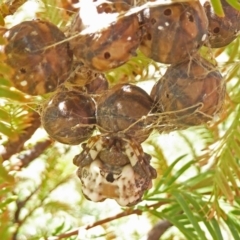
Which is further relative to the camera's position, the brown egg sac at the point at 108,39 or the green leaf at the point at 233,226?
the green leaf at the point at 233,226

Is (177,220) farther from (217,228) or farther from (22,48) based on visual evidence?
(22,48)

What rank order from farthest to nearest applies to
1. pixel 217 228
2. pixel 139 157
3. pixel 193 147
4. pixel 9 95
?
pixel 193 147 → pixel 217 228 → pixel 139 157 → pixel 9 95

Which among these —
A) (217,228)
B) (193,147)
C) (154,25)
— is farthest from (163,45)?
(193,147)

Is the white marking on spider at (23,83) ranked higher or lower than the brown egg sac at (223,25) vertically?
lower

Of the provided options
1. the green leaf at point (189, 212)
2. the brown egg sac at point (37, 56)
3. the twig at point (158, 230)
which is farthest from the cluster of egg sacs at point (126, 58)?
the twig at point (158, 230)

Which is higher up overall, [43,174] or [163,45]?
[43,174]

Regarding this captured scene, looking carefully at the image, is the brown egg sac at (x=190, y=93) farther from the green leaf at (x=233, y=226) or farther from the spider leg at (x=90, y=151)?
the green leaf at (x=233, y=226)

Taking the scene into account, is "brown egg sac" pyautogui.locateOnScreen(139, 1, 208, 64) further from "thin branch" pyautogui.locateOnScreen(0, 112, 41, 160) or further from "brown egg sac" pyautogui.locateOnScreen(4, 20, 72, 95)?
"thin branch" pyautogui.locateOnScreen(0, 112, 41, 160)

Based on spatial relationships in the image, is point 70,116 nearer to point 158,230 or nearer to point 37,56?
point 37,56
